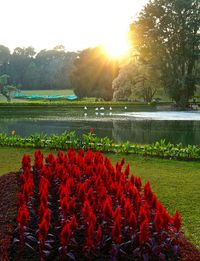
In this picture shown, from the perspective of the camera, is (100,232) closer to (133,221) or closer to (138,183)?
(133,221)

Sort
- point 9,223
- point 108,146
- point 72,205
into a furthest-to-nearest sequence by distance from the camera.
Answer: point 108,146, point 9,223, point 72,205

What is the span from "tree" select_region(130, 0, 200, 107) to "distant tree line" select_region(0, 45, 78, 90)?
5763 centimetres

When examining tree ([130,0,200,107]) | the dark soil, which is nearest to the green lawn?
the dark soil

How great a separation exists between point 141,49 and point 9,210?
47290 millimetres

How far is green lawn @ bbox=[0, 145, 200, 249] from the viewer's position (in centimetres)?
728

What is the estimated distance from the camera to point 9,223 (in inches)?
198

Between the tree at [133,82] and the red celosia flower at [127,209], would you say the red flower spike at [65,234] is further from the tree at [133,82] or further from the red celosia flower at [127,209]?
the tree at [133,82]

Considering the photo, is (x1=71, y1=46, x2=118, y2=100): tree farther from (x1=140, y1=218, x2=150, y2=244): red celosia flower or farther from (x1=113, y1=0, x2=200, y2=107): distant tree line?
(x1=140, y1=218, x2=150, y2=244): red celosia flower

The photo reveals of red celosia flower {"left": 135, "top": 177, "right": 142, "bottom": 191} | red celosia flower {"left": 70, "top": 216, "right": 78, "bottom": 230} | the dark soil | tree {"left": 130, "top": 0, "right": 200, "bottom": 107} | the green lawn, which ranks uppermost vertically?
tree {"left": 130, "top": 0, "right": 200, "bottom": 107}

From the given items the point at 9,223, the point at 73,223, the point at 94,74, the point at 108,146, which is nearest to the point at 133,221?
the point at 73,223

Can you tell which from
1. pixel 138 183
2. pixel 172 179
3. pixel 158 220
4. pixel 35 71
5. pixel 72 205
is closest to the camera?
pixel 158 220

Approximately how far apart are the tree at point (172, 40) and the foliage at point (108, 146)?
3546 cm

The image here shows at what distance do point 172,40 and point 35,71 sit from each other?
6467 cm

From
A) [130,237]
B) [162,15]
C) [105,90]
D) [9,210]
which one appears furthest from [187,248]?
[105,90]
